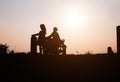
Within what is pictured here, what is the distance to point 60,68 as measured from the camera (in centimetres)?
1238

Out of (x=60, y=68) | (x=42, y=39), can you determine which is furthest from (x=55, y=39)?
(x=60, y=68)

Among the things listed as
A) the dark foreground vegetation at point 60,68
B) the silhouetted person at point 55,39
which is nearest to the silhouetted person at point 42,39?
the silhouetted person at point 55,39

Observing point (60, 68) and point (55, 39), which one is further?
point (55, 39)

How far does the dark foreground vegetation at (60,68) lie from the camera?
40.1 ft

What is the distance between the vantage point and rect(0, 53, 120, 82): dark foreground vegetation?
12211 millimetres

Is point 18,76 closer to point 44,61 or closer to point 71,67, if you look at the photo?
point 44,61

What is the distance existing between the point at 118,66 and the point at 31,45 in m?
5.23

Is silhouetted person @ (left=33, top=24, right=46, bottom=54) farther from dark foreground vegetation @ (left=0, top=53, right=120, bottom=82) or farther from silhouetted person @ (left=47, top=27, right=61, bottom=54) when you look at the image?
dark foreground vegetation @ (left=0, top=53, right=120, bottom=82)

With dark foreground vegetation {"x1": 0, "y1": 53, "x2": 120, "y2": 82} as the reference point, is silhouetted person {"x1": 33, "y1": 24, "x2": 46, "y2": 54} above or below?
above

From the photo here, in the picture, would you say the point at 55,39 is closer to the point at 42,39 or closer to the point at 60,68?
the point at 42,39

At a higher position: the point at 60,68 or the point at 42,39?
the point at 42,39

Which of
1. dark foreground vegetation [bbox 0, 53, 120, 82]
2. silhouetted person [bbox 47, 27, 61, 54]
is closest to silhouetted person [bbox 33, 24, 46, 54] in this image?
silhouetted person [bbox 47, 27, 61, 54]

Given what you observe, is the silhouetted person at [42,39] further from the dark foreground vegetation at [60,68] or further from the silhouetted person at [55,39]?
the dark foreground vegetation at [60,68]

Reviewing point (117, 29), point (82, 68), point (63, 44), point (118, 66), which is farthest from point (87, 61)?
point (63, 44)
